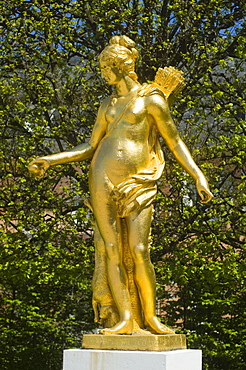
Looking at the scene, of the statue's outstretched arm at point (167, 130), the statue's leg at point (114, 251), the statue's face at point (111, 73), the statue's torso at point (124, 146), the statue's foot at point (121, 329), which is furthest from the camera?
the statue's face at point (111, 73)

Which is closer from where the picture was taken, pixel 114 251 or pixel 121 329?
pixel 121 329

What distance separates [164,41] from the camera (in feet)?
37.7

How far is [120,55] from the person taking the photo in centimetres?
497

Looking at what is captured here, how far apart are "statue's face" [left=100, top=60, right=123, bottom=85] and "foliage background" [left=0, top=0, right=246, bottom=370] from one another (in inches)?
227

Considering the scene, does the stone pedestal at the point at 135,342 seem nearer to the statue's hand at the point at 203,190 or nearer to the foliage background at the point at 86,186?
the statue's hand at the point at 203,190

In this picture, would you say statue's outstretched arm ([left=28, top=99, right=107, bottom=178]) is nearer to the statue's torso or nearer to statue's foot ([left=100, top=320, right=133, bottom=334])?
the statue's torso

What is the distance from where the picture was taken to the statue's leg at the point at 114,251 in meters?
4.53

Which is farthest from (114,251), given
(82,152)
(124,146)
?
(82,152)

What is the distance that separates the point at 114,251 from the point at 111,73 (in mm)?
1454

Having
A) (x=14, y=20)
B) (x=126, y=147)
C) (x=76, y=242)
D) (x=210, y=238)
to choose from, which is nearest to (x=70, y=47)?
(x=14, y=20)

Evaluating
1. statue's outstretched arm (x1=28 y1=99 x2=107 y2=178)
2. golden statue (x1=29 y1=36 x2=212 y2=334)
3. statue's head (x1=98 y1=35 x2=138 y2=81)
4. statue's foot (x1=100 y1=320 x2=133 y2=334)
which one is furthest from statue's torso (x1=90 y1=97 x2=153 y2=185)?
statue's foot (x1=100 y1=320 x2=133 y2=334)

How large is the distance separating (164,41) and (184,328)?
17.6 ft

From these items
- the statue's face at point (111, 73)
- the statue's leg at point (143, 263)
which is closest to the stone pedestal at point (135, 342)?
the statue's leg at point (143, 263)

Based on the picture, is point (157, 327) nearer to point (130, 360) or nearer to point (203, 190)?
point (130, 360)
